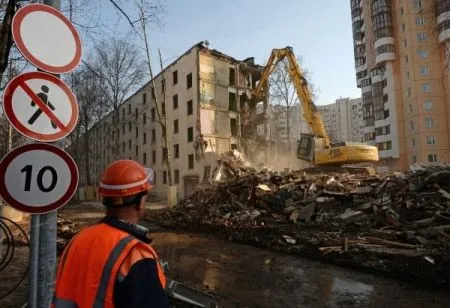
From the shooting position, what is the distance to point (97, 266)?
1.70m

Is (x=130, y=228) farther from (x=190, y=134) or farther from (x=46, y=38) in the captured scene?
(x=190, y=134)

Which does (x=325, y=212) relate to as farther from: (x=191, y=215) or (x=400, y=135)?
(x=400, y=135)

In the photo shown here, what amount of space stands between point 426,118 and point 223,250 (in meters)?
49.4

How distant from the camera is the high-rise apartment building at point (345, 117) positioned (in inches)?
4446

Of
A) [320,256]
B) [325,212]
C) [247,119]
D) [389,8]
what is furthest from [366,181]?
[389,8]

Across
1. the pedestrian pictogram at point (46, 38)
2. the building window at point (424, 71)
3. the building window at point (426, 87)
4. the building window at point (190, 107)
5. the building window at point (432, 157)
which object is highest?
the building window at point (424, 71)

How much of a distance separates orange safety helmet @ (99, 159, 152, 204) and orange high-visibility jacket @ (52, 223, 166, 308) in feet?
0.76

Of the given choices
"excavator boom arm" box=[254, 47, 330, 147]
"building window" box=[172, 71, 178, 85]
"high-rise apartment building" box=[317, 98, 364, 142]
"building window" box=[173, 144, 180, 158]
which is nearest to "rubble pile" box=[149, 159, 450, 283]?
"excavator boom arm" box=[254, 47, 330, 147]

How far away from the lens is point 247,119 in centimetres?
3741

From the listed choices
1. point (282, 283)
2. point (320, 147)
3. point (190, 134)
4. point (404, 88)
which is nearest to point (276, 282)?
point (282, 283)

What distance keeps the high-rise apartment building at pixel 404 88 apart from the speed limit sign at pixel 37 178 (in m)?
50.4

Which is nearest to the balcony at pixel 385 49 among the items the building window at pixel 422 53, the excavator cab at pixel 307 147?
the building window at pixel 422 53

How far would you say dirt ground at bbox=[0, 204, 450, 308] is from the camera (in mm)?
6633

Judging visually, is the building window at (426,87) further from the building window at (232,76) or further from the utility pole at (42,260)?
the utility pole at (42,260)
